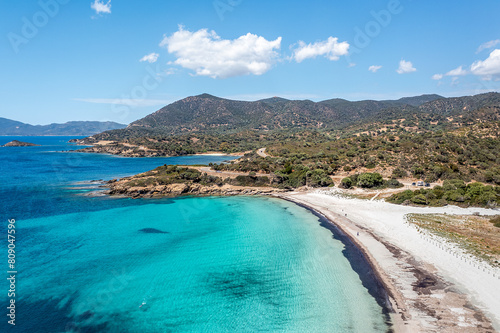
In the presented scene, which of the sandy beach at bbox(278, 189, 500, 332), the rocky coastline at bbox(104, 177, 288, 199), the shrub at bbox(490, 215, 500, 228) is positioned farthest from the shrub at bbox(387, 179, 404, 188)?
the rocky coastline at bbox(104, 177, 288, 199)

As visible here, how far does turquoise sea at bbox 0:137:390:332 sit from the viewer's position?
1745 centimetres

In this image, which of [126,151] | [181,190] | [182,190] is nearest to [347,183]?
[182,190]

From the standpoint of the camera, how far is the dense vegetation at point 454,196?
40.4 metres

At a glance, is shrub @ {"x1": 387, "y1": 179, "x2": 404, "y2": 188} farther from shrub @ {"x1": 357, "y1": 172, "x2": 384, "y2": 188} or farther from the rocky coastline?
the rocky coastline

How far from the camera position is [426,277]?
2159cm

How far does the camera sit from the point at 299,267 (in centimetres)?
2481

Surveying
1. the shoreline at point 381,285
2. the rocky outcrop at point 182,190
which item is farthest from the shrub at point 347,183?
the shoreline at point 381,285

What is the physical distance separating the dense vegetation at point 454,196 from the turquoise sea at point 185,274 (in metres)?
17.6

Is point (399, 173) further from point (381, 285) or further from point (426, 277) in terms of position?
point (381, 285)

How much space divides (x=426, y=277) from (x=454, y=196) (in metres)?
27.3

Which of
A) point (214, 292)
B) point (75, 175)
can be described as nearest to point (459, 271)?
point (214, 292)

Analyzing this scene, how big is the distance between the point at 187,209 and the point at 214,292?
88.7 ft

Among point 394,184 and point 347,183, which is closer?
point 394,184

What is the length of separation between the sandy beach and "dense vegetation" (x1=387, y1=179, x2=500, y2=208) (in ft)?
10.5
